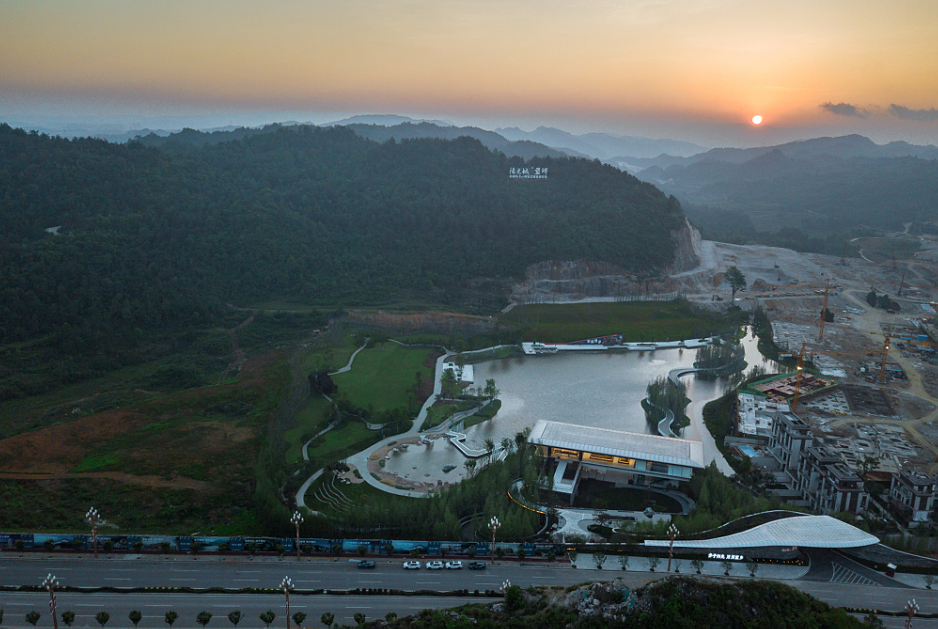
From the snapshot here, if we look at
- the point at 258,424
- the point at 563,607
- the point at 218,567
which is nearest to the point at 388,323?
the point at 258,424

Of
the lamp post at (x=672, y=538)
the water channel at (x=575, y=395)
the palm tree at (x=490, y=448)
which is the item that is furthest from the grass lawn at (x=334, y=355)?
the lamp post at (x=672, y=538)

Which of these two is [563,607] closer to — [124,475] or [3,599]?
[3,599]

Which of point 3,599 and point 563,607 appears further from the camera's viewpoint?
point 3,599

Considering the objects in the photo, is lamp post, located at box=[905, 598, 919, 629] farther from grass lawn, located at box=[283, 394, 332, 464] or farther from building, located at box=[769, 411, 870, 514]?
grass lawn, located at box=[283, 394, 332, 464]

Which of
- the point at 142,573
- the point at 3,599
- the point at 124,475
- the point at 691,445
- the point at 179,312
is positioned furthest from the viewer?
the point at 179,312

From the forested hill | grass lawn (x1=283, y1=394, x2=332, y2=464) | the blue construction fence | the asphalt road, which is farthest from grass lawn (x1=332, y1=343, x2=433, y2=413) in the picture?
the asphalt road

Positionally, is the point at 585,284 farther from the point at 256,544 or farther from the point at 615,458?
the point at 256,544
